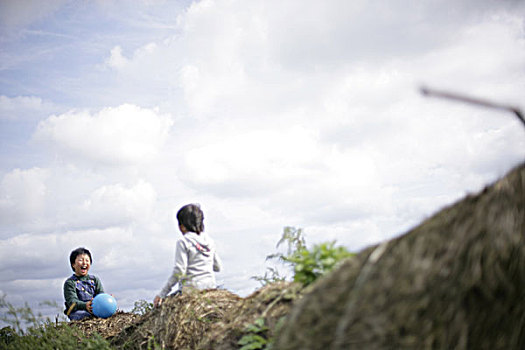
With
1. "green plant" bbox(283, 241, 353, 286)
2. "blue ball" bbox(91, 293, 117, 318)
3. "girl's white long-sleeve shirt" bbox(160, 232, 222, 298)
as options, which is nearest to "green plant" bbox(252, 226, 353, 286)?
"green plant" bbox(283, 241, 353, 286)

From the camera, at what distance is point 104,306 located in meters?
9.52

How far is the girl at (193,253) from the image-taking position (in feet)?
25.5

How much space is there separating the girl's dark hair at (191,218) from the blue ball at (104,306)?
2670mm

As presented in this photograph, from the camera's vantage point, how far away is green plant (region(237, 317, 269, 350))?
445 centimetres

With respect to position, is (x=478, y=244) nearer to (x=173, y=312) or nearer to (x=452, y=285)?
(x=452, y=285)

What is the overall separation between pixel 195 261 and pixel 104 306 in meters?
2.73

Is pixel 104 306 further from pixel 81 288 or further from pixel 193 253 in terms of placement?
pixel 193 253

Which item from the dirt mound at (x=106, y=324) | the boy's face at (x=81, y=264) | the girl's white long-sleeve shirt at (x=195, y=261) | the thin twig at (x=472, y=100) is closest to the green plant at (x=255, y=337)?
the thin twig at (x=472, y=100)

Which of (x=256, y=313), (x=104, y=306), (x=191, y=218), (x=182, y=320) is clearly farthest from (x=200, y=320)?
(x=104, y=306)

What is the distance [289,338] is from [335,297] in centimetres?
44

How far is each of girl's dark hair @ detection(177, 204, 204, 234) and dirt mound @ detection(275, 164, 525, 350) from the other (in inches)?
215

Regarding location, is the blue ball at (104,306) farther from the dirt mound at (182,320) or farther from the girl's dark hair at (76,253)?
the dirt mound at (182,320)

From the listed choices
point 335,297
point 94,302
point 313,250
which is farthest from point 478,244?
point 94,302

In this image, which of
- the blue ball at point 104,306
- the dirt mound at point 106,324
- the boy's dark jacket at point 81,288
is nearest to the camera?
the dirt mound at point 106,324
